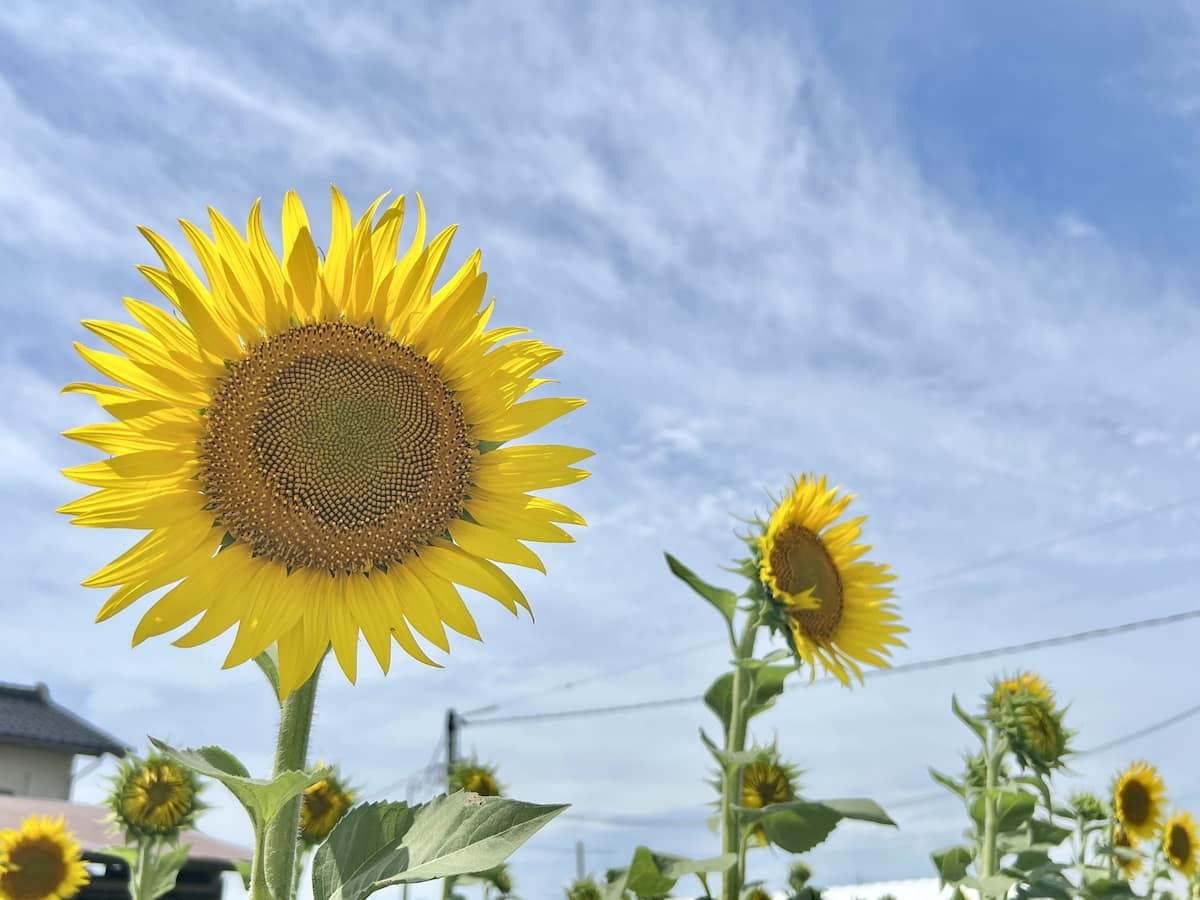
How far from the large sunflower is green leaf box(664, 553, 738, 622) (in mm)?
1741

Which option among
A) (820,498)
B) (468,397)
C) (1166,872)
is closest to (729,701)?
(820,498)

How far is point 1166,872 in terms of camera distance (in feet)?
20.4

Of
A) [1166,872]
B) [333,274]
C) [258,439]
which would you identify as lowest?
[1166,872]

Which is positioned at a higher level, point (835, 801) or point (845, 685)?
point (845, 685)

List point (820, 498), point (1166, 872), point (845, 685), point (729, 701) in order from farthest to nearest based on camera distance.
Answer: point (1166, 872)
point (820, 498)
point (845, 685)
point (729, 701)

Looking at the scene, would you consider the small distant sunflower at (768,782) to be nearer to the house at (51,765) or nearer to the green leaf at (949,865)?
the green leaf at (949,865)

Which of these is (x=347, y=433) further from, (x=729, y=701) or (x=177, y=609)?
(x=729, y=701)

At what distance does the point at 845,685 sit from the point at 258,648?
291 cm

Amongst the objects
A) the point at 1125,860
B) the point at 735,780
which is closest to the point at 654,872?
the point at 735,780

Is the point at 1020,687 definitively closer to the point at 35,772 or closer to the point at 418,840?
the point at 418,840

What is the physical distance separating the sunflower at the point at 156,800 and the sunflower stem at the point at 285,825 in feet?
9.01

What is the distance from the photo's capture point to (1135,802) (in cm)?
633

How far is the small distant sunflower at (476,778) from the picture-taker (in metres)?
4.89

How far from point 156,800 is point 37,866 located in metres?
1.70
